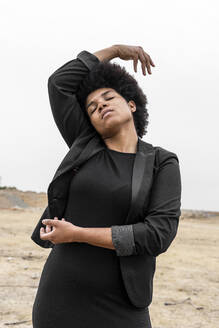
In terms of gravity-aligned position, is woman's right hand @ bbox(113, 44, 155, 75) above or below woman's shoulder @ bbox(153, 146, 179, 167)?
above

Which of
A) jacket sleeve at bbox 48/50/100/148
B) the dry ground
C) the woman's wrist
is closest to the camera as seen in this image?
jacket sleeve at bbox 48/50/100/148

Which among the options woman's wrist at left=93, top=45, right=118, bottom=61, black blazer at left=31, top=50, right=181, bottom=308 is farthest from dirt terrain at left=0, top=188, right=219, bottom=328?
woman's wrist at left=93, top=45, right=118, bottom=61

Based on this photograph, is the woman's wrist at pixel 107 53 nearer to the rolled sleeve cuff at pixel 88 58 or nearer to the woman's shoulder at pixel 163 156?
the rolled sleeve cuff at pixel 88 58

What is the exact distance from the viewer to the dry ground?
4473mm

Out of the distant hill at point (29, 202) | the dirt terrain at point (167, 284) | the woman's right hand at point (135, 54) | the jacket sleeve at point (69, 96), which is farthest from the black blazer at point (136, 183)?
the distant hill at point (29, 202)

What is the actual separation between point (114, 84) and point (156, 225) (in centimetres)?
72

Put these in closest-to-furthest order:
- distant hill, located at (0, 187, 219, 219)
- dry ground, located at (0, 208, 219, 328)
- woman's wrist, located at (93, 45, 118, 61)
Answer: woman's wrist, located at (93, 45, 118, 61)
dry ground, located at (0, 208, 219, 328)
distant hill, located at (0, 187, 219, 219)

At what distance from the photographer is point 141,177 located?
5.29 ft

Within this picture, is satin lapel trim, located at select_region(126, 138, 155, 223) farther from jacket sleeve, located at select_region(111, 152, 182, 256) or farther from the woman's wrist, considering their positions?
the woman's wrist

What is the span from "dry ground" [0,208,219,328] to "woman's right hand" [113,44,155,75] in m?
3.02

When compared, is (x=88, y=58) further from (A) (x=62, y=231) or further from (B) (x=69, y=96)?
(A) (x=62, y=231)

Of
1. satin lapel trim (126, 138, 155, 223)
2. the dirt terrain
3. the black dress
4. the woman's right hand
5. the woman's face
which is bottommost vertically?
the dirt terrain

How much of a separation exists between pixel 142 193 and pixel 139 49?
84cm

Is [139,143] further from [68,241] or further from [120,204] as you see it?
[68,241]
